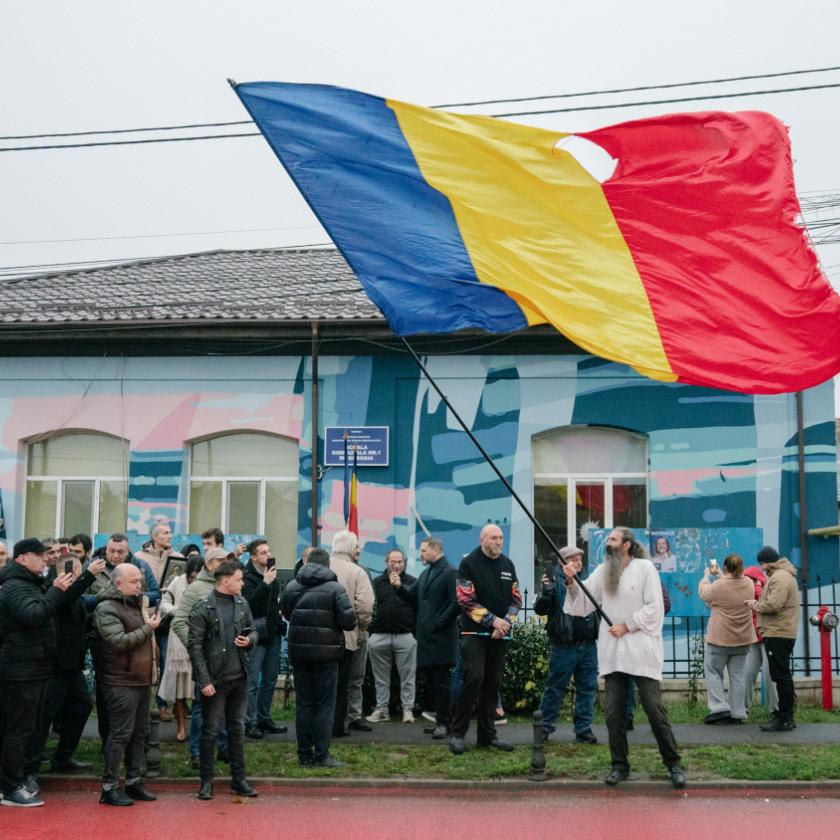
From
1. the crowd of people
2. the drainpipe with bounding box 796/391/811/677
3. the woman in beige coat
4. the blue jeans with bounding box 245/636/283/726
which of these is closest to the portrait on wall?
the drainpipe with bounding box 796/391/811/677

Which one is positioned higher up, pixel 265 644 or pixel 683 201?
pixel 683 201

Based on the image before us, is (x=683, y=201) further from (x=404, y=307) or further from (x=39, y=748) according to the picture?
(x=39, y=748)

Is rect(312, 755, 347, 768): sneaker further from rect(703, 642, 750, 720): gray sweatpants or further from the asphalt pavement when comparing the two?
rect(703, 642, 750, 720): gray sweatpants

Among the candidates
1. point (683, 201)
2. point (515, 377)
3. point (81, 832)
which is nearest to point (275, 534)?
point (515, 377)

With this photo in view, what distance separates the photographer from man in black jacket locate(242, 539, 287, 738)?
471 inches

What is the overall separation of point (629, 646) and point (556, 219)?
3796 millimetres

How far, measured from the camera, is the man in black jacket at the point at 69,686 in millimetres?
9914

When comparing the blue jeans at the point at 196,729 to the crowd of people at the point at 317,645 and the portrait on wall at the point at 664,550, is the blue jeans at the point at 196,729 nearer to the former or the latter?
the crowd of people at the point at 317,645

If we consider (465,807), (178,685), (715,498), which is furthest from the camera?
(715,498)

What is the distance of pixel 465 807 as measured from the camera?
31.4 ft

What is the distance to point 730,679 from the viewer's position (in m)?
12.9

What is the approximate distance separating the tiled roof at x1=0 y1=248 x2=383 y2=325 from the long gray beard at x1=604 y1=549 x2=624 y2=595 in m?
Result: 7.21

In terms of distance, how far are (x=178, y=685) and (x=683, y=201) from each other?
6969mm

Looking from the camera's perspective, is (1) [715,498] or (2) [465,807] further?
(1) [715,498]
